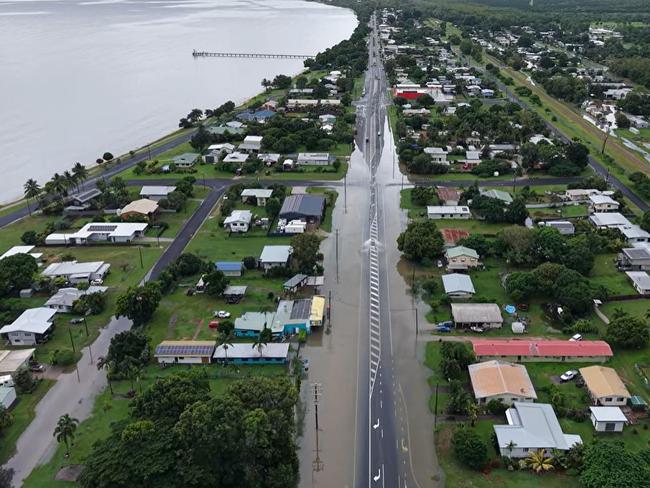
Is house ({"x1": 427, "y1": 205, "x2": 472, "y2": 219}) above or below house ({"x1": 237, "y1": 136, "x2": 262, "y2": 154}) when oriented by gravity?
below

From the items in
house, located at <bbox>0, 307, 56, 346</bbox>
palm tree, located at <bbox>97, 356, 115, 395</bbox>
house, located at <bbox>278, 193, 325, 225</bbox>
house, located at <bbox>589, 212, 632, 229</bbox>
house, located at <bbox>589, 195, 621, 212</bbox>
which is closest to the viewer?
palm tree, located at <bbox>97, 356, 115, 395</bbox>

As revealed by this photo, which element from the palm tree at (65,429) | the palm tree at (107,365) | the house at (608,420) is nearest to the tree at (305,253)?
the palm tree at (107,365)

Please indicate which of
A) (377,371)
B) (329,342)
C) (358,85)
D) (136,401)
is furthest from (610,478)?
(358,85)

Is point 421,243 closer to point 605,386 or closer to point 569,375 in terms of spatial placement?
point 569,375

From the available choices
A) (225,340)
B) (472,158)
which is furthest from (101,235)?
(472,158)

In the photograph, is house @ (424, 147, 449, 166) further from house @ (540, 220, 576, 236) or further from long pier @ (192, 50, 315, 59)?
long pier @ (192, 50, 315, 59)

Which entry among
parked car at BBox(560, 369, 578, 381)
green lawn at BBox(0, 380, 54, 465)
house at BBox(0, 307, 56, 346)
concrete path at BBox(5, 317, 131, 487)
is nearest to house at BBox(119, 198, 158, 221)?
house at BBox(0, 307, 56, 346)

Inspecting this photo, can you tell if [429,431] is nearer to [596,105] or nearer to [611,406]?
[611,406]
